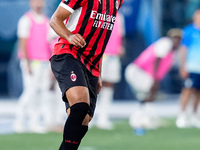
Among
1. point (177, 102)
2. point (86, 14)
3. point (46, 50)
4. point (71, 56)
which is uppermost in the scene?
point (86, 14)

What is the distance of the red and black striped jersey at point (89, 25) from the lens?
5.86 metres

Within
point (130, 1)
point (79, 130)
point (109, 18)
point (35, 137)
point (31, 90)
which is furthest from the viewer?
point (130, 1)

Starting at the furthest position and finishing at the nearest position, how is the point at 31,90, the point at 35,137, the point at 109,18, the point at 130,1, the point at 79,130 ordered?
the point at 130,1, the point at 31,90, the point at 35,137, the point at 109,18, the point at 79,130

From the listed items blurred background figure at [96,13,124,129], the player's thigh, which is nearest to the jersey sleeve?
the player's thigh

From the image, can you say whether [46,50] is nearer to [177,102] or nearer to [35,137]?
[35,137]

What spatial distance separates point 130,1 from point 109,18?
32.6ft

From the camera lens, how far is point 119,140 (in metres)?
9.71

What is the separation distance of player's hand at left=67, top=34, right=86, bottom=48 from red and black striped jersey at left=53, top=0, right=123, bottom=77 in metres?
0.16

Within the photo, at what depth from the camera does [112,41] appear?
11.5 metres

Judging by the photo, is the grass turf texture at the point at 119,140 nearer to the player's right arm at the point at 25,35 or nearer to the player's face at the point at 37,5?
the player's right arm at the point at 25,35

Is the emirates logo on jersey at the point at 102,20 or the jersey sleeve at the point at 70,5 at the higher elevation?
the jersey sleeve at the point at 70,5

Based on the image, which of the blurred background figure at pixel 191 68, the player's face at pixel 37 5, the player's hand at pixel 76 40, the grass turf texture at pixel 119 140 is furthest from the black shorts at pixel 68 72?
the blurred background figure at pixel 191 68

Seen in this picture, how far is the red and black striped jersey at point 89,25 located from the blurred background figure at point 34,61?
16.2ft

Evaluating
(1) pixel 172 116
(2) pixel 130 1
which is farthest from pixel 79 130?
(2) pixel 130 1
